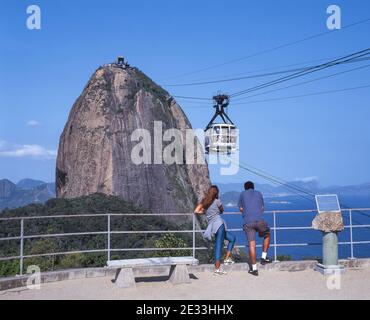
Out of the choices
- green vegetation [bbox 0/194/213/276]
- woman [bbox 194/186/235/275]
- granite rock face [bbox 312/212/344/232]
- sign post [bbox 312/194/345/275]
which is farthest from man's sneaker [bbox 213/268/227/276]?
green vegetation [bbox 0/194/213/276]

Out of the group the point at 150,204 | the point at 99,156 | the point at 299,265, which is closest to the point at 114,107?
the point at 99,156

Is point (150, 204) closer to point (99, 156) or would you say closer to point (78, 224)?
point (99, 156)

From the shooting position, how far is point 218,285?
8688 millimetres

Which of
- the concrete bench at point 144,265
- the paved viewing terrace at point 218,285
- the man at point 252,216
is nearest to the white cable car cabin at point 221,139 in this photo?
the paved viewing terrace at point 218,285

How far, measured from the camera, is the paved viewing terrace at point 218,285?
7879 millimetres

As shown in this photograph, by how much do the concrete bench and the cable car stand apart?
31.8m

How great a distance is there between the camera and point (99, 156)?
60.2 metres

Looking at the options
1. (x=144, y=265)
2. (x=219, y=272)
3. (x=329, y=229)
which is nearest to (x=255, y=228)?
(x=219, y=272)

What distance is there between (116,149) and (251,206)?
2055 inches

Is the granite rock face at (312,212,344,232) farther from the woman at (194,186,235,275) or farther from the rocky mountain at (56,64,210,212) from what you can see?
the rocky mountain at (56,64,210,212)

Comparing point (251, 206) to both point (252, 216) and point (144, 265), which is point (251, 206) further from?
point (144, 265)

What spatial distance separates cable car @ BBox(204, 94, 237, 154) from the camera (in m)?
40.5

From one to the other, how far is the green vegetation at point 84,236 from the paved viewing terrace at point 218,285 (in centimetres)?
257
